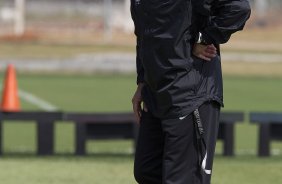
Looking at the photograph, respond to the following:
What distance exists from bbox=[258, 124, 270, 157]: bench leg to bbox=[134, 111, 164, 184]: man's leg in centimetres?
578

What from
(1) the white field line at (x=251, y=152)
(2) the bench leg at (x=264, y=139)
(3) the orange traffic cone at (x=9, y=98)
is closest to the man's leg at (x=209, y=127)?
(2) the bench leg at (x=264, y=139)

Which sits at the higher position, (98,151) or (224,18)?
(224,18)

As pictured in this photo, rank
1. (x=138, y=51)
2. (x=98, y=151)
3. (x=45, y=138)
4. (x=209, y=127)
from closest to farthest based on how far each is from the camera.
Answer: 1. (x=209, y=127)
2. (x=138, y=51)
3. (x=45, y=138)
4. (x=98, y=151)

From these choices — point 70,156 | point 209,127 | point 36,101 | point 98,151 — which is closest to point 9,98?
point 98,151

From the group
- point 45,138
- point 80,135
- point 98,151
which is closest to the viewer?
point 45,138

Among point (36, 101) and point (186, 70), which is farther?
point (36, 101)

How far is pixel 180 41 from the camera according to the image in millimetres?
4488

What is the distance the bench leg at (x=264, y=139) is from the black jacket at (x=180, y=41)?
5.96 m

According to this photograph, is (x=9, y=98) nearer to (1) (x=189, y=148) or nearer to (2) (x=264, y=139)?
(2) (x=264, y=139)

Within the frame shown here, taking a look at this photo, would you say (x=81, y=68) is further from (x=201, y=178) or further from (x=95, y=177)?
(x=201, y=178)

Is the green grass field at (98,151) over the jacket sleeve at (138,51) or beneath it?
beneath

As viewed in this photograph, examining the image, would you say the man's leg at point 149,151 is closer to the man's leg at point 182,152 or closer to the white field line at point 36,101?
the man's leg at point 182,152

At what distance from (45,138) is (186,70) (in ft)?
19.4

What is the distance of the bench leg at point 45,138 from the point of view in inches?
403
